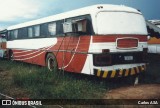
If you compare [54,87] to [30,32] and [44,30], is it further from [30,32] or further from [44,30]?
[30,32]

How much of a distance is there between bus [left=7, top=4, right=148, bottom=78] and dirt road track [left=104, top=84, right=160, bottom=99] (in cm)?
56

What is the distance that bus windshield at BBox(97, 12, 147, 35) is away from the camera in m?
8.81

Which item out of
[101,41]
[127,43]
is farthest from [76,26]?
[127,43]

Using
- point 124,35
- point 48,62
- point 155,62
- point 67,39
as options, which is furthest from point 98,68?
point 155,62

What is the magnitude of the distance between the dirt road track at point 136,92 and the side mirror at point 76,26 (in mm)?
2455

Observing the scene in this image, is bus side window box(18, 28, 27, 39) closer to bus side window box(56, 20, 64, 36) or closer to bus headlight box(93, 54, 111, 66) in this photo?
bus side window box(56, 20, 64, 36)

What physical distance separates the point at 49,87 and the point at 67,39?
2403 millimetres

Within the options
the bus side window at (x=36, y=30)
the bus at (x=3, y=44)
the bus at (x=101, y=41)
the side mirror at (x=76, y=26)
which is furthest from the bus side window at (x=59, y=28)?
the bus at (x=3, y=44)

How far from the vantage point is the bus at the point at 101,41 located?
871cm

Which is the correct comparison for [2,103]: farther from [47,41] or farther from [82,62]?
[47,41]

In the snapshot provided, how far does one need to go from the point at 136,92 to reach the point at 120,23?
2.51 metres

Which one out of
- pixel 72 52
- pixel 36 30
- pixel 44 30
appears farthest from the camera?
pixel 36 30

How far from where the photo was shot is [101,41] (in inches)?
339

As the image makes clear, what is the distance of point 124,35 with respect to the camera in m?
9.05
